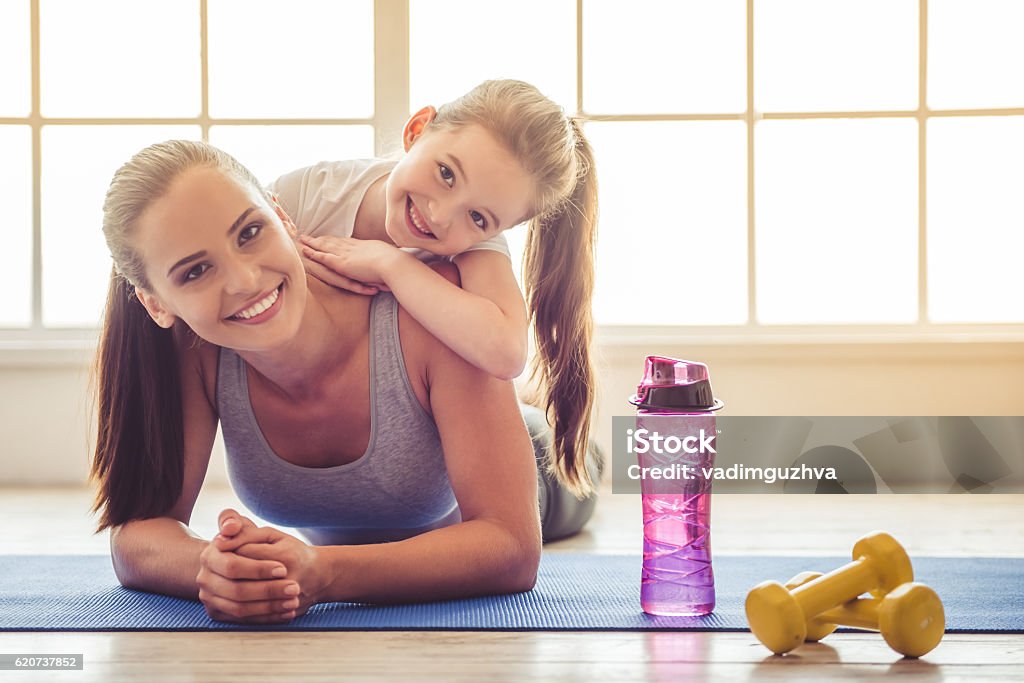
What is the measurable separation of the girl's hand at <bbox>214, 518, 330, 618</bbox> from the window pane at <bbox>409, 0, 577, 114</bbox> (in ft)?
7.92

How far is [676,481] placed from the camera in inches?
54.0

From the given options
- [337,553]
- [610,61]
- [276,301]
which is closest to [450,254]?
[276,301]

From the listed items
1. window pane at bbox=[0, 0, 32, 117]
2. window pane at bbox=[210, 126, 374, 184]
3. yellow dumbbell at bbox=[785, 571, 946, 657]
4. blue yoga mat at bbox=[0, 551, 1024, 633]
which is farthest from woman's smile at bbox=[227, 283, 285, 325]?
window pane at bbox=[0, 0, 32, 117]

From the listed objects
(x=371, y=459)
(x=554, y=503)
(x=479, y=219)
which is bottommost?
(x=554, y=503)

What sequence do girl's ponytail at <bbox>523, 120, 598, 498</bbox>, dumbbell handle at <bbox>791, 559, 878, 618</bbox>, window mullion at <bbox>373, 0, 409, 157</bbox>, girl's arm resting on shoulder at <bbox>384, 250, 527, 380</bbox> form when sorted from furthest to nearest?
window mullion at <bbox>373, 0, 409, 157</bbox> < girl's ponytail at <bbox>523, 120, 598, 498</bbox> < girl's arm resting on shoulder at <bbox>384, 250, 527, 380</bbox> < dumbbell handle at <bbox>791, 559, 878, 618</bbox>

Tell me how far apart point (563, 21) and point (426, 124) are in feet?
6.54

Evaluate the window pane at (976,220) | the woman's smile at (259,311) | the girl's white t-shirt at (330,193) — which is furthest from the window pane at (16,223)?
the window pane at (976,220)

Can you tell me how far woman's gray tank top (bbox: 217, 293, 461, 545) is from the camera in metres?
1.56

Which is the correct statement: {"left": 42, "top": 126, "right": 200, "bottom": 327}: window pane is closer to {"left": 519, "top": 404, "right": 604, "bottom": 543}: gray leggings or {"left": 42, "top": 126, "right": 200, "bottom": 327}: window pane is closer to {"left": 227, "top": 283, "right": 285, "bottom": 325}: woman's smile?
{"left": 519, "top": 404, "right": 604, "bottom": 543}: gray leggings

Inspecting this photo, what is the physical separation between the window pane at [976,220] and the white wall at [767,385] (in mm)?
226

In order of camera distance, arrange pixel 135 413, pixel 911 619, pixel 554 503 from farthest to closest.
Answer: pixel 554 503 → pixel 135 413 → pixel 911 619

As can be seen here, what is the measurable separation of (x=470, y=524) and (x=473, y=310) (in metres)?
0.29

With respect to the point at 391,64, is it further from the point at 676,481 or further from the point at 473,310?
the point at 676,481

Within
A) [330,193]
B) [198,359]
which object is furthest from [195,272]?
[330,193]
